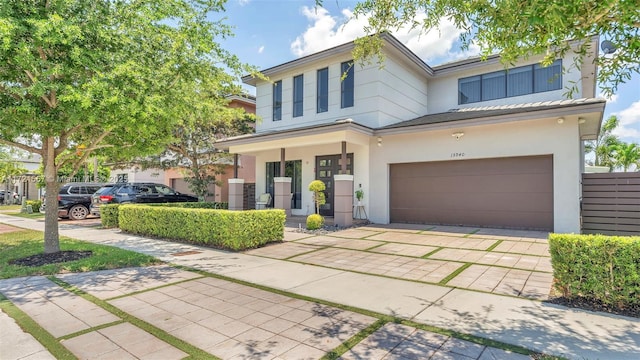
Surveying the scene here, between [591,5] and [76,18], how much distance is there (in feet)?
25.8

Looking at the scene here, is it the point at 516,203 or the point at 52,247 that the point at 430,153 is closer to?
the point at 516,203

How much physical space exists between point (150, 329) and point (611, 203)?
12.8 metres

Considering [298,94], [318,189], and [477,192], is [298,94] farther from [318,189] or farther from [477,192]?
[477,192]

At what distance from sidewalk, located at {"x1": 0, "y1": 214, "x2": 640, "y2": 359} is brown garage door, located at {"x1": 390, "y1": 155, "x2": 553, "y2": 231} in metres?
7.50

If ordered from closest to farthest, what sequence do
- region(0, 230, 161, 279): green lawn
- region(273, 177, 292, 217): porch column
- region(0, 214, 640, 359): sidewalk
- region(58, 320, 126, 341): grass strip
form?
region(0, 214, 640, 359): sidewalk < region(58, 320, 126, 341): grass strip < region(0, 230, 161, 279): green lawn < region(273, 177, 292, 217): porch column

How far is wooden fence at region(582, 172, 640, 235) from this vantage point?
995 cm

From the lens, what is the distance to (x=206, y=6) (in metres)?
8.23

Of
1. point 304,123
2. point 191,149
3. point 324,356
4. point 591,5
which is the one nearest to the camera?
point 324,356

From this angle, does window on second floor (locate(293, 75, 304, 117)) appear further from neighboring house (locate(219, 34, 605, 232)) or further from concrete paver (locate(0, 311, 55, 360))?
concrete paver (locate(0, 311, 55, 360))

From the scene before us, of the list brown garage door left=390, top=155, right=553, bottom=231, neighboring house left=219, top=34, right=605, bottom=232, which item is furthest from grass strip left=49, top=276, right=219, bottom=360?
brown garage door left=390, top=155, right=553, bottom=231

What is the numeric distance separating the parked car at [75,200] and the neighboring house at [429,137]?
7.79m

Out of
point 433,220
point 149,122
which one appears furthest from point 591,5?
point 433,220

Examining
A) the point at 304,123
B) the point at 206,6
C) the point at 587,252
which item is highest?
the point at 206,6

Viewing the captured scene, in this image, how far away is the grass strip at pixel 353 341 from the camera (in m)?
3.08
